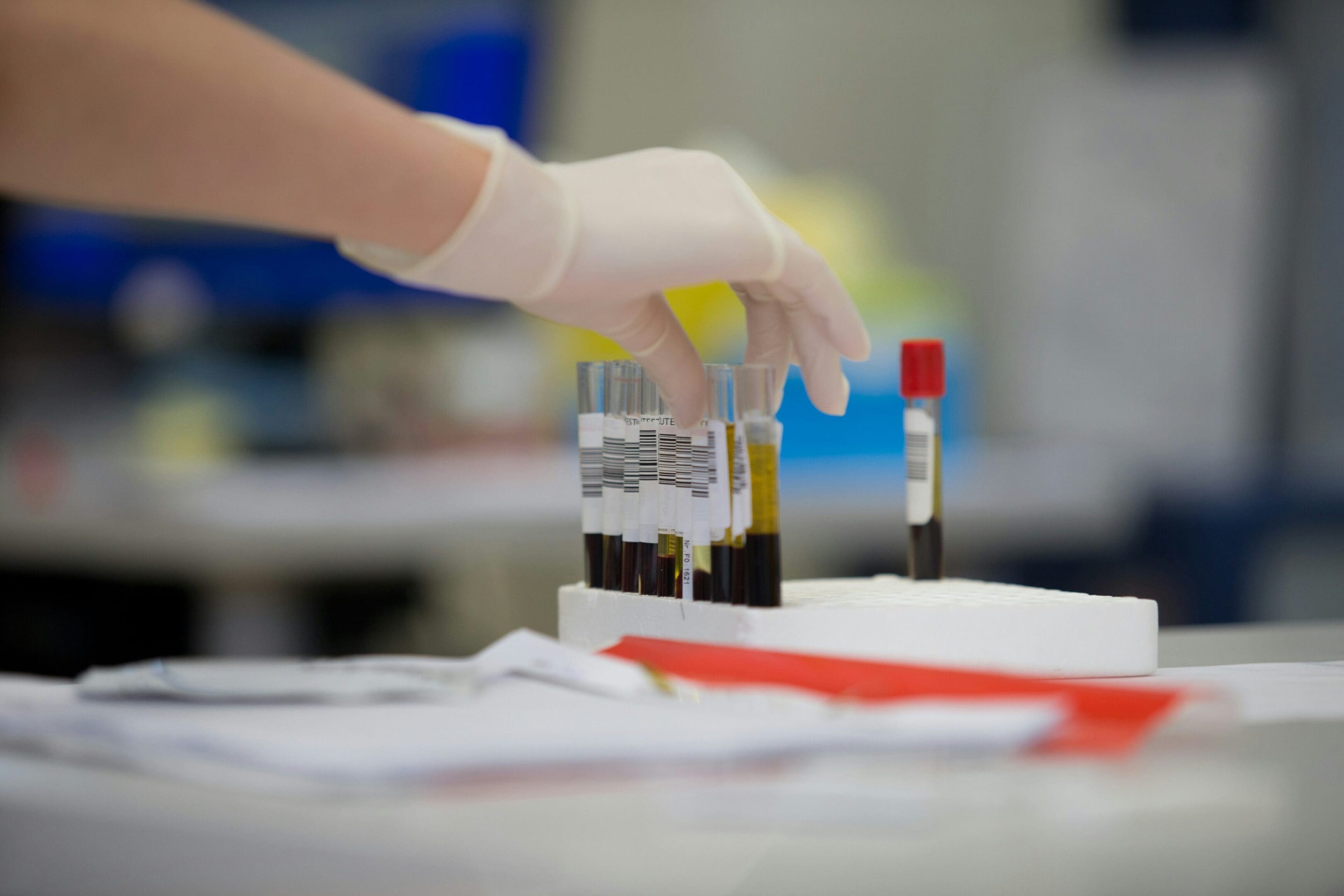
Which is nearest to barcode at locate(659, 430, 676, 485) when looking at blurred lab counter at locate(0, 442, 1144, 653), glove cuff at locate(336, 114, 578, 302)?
glove cuff at locate(336, 114, 578, 302)

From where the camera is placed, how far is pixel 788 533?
2580mm

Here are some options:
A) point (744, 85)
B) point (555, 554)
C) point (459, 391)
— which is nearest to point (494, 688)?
point (555, 554)

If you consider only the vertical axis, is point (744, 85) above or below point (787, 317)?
above

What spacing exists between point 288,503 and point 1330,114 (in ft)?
8.90

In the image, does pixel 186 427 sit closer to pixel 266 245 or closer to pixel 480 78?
pixel 266 245

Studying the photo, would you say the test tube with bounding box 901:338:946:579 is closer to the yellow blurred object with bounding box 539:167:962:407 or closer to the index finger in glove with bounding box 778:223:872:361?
the index finger in glove with bounding box 778:223:872:361

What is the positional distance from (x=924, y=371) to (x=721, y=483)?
229 millimetres

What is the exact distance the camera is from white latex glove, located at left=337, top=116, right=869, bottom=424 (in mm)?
763

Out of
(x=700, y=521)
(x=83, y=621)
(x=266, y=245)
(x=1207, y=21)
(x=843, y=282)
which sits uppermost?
(x=1207, y=21)

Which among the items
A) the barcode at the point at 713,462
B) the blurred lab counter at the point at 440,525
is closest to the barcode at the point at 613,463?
the barcode at the point at 713,462

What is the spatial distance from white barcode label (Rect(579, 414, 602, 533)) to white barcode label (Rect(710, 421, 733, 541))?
0.13 metres

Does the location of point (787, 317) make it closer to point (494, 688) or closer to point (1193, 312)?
point (494, 688)

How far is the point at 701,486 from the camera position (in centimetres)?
78

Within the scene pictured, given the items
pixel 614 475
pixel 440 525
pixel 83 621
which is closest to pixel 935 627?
pixel 614 475
